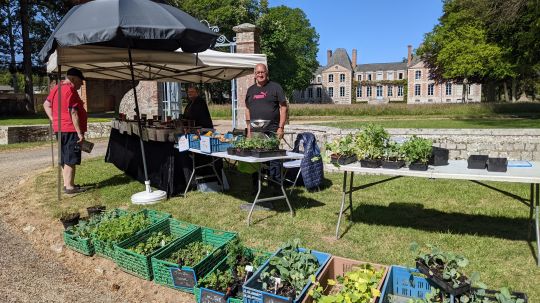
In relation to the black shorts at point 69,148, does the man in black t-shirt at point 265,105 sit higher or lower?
higher

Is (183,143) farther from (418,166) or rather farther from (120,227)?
(418,166)

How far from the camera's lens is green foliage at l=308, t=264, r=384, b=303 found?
230cm

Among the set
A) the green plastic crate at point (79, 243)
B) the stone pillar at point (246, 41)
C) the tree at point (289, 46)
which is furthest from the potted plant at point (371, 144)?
the tree at point (289, 46)

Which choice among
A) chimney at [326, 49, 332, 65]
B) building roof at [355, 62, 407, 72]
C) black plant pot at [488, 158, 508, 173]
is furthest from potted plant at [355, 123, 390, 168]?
building roof at [355, 62, 407, 72]

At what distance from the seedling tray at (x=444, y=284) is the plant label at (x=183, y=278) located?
1.65 m

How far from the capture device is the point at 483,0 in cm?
1289

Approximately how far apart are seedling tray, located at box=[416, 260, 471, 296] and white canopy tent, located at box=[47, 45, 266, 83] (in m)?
4.62

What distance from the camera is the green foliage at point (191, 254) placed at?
3248 mm

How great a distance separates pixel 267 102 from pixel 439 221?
8.78ft

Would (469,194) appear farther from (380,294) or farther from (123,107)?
(123,107)

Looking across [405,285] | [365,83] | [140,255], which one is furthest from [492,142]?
[365,83]

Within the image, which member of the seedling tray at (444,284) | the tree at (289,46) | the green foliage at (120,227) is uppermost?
the tree at (289,46)

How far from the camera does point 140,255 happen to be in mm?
3242

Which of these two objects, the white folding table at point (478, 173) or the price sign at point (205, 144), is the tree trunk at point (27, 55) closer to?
the price sign at point (205, 144)
